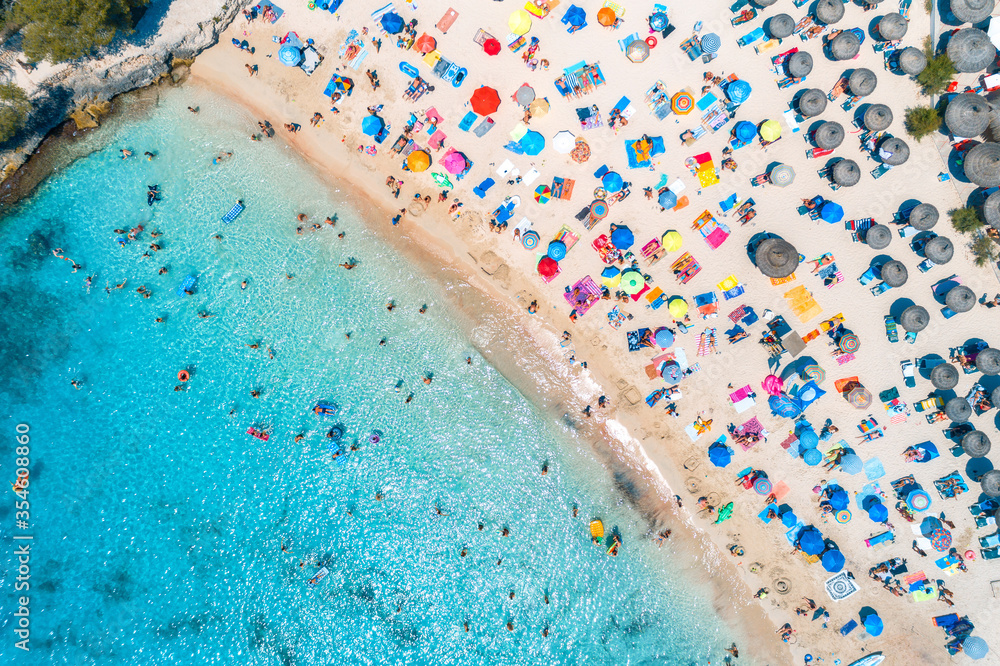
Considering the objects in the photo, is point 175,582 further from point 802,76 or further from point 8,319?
point 802,76

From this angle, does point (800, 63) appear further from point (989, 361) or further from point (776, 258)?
point (989, 361)

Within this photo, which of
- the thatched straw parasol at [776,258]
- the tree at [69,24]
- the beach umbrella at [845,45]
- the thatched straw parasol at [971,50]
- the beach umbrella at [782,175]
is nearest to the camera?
the tree at [69,24]

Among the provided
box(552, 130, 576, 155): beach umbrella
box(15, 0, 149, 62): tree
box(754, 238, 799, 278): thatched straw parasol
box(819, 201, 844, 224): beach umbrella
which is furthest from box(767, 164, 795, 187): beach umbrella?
box(15, 0, 149, 62): tree

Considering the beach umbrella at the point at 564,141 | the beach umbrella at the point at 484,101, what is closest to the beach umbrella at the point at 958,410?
the beach umbrella at the point at 564,141

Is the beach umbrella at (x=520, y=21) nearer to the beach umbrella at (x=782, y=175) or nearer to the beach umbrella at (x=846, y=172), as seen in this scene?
the beach umbrella at (x=782, y=175)

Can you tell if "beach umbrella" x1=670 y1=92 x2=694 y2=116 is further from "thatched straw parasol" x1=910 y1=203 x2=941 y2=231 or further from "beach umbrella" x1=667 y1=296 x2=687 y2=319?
"thatched straw parasol" x1=910 y1=203 x2=941 y2=231
